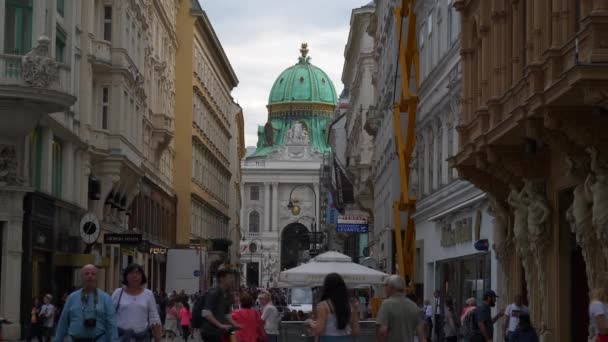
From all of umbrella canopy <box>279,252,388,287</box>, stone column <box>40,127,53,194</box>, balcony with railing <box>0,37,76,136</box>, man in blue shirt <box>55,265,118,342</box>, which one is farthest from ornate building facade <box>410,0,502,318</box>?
man in blue shirt <box>55,265,118,342</box>

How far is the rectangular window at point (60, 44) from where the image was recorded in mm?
35344

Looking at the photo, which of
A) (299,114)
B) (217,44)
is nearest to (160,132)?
(217,44)

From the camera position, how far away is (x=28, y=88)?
29594mm

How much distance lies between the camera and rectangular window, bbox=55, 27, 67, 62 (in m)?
35.3

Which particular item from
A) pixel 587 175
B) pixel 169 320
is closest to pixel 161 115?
pixel 169 320

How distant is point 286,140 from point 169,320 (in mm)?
138629

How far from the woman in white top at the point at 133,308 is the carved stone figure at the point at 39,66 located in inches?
669

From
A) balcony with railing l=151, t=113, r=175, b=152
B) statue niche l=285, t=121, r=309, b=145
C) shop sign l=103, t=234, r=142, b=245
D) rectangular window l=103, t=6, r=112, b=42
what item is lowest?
shop sign l=103, t=234, r=142, b=245

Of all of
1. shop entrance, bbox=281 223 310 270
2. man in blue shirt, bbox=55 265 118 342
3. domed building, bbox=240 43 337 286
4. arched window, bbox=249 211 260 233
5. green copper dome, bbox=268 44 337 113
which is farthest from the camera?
green copper dome, bbox=268 44 337 113

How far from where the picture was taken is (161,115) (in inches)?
2263

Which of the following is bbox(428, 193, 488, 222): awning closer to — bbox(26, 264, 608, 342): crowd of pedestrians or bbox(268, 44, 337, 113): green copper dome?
bbox(26, 264, 608, 342): crowd of pedestrians

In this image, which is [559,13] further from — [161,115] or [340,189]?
[340,189]

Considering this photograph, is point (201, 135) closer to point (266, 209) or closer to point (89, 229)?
point (89, 229)

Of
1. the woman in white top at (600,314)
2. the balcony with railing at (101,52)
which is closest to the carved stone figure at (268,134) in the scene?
the balcony with railing at (101,52)
